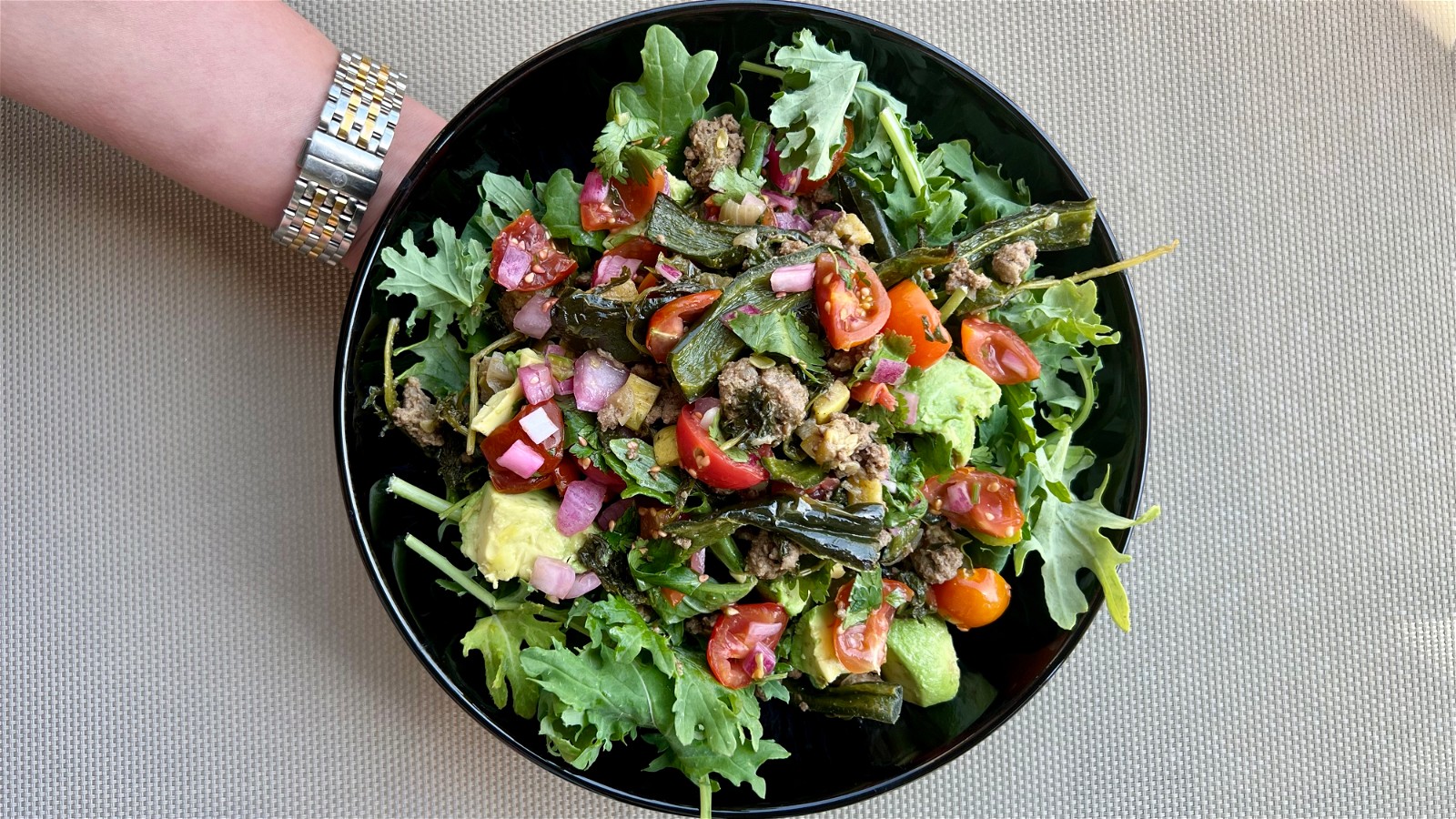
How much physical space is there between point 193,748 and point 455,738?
837mm

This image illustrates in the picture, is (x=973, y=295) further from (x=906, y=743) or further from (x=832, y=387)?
(x=906, y=743)

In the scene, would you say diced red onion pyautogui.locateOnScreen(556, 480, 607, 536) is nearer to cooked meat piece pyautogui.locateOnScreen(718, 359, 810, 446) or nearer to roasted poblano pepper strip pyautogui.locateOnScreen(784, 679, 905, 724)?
cooked meat piece pyautogui.locateOnScreen(718, 359, 810, 446)

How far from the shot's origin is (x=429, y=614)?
8.45 feet

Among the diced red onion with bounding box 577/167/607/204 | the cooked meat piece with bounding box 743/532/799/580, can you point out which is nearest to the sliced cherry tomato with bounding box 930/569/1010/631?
the cooked meat piece with bounding box 743/532/799/580

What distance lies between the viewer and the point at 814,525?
218 cm

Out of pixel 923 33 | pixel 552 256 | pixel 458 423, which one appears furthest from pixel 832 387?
pixel 923 33

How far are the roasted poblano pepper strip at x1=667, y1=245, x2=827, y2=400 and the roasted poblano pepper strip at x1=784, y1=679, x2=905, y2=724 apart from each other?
2.94 feet

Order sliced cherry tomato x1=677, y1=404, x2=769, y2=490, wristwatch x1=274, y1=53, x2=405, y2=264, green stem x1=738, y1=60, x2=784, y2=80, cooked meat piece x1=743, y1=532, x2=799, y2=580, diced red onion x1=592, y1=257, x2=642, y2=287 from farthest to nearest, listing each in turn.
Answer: wristwatch x1=274, y1=53, x2=405, y2=264 < green stem x1=738, y1=60, x2=784, y2=80 < diced red onion x1=592, y1=257, x2=642, y2=287 < cooked meat piece x1=743, y1=532, x2=799, y2=580 < sliced cherry tomato x1=677, y1=404, x2=769, y2=490

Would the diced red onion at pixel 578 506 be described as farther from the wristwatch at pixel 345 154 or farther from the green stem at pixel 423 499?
the wristwatch at pixel 345 154

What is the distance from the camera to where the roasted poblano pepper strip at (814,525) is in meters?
2.17

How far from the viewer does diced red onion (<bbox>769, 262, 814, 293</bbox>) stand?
2.20 metres

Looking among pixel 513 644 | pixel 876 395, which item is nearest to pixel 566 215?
pixel 876 395

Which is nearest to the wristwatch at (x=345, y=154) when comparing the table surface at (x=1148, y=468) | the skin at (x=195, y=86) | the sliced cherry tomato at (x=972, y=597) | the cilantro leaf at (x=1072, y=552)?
the skin at (x=195, y=86)

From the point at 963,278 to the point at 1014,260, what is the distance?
0.16 meters
